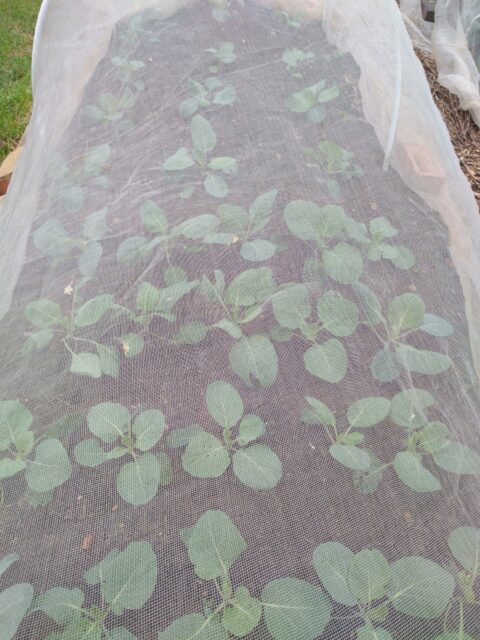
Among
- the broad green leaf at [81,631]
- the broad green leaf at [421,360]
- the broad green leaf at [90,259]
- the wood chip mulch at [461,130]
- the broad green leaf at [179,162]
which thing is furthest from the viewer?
the wood chip mulch at [461,130]

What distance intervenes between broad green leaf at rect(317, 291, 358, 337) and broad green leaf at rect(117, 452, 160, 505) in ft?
1.08

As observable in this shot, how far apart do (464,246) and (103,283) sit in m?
0.71

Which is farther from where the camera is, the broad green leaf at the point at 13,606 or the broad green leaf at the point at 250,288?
the broad green leaf at the point at 250,288

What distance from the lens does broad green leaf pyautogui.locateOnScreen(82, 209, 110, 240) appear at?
3.06ft

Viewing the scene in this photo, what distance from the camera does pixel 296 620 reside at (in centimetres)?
58

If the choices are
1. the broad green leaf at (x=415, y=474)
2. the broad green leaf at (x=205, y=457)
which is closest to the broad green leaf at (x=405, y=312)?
the broad green leaf at (x=415, y=474)

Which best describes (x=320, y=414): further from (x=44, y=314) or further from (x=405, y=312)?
(x=44, y=314)

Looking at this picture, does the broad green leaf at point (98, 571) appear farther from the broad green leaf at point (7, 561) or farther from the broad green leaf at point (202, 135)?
the broad green leaf at point (202, 135)

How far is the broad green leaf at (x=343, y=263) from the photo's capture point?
0.83 m

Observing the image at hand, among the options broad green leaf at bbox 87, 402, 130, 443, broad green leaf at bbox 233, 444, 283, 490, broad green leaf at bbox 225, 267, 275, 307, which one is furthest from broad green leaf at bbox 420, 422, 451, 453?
broad green leaf at bbox 87, 402, 130, 443

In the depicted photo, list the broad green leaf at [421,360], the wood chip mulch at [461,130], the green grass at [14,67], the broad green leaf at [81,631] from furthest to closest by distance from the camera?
the green grass at [14,67], the wood chip mulch at [461,130], the broad green leaf at [421,360], the broad green leaf at [81,631]

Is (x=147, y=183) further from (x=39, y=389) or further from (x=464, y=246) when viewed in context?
(x=464, y=246)

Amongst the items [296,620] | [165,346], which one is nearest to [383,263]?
[165,346]

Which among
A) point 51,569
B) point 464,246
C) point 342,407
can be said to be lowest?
point 464,246
